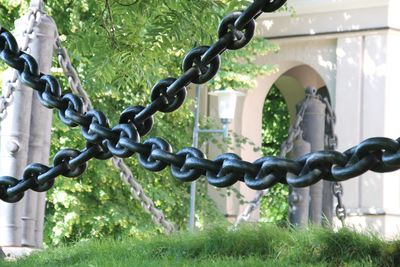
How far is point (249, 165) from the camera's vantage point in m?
1.94

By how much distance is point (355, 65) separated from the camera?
24000 millimetres

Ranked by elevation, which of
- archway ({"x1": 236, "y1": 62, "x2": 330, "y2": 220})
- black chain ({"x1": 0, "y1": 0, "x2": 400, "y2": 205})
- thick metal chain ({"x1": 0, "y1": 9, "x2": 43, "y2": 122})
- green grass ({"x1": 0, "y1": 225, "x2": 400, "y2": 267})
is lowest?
green grass ({"x1": 0, "y1": 225, "x2": 400, "y2": 267})

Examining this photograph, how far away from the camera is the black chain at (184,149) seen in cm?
177

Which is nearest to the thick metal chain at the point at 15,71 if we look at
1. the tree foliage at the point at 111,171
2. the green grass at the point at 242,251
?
the tree foliage at the point at 111,171

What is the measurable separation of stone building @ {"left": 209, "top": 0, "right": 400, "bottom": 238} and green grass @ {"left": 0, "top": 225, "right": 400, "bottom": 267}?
1766 cm

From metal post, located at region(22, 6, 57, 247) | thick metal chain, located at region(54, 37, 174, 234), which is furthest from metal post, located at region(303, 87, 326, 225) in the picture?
metal post, located at region(22, 6, 57, 247)

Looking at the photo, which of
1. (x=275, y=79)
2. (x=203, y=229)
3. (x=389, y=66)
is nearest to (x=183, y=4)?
(x=203, y=229)

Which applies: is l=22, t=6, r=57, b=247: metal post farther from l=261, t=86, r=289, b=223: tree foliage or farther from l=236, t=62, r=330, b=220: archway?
l=261, t=86, r=289, b=223: tree foliage

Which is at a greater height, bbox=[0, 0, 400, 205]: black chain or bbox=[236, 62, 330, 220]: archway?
bbox=[236, 62, 330, 220]: archway

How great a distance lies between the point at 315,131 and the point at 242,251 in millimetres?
7031

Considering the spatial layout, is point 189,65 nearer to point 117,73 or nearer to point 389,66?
point 117,73

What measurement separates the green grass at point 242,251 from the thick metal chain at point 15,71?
167 centimetres

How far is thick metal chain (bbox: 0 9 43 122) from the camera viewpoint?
21.6ft

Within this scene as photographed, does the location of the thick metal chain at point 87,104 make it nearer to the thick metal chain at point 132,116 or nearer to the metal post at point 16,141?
the metal post at point 16,141
